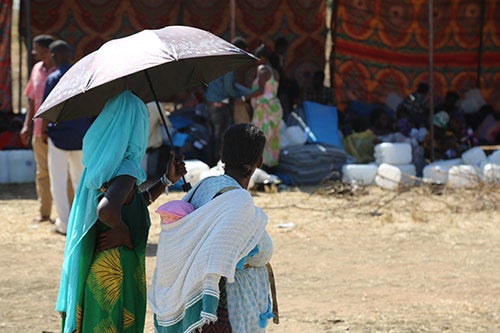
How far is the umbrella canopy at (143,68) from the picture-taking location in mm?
3545

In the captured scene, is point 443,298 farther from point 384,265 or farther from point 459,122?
point 459,122

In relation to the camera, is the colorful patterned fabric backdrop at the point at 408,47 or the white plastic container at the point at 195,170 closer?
the white plastic container at the point at 195,170

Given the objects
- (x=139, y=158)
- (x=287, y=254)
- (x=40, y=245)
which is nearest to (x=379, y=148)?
(x=287, y=254)

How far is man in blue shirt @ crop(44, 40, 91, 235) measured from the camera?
729 cm

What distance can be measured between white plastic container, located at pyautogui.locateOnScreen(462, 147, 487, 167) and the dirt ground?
1023 mm

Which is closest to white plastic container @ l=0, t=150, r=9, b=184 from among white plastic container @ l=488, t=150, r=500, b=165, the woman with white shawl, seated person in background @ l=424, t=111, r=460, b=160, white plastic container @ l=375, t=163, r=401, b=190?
white plastic container @ l=375, t=163, r=401, b=190

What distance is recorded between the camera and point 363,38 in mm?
12906

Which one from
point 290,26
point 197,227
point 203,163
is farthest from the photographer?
point 290,26

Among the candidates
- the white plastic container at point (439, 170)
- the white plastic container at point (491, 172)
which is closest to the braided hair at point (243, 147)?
the white plastic container at point (491, 172)

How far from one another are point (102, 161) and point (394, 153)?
7.70 meters

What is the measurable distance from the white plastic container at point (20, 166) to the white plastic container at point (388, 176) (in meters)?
4.25

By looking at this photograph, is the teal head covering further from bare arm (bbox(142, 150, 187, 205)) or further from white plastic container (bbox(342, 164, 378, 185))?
white plastic container (bbox(342, 164, 378, 185))

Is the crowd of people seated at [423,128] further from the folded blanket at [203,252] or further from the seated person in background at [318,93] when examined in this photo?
the folded blanket at [203,252]

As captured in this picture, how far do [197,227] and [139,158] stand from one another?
54 centimetres
